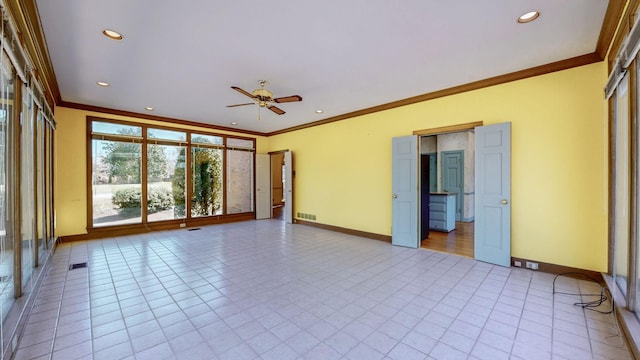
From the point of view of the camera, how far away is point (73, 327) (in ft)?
7.50

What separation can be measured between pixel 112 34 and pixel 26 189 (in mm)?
1995

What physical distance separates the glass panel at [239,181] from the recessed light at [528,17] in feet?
23.0

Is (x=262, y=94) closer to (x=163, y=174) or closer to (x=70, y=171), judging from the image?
(x=163, y=174)

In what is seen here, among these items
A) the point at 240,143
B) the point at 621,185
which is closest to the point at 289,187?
the point at 240,143

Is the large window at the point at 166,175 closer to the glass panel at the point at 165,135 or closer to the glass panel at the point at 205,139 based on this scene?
the glass panel at the point at 165,135

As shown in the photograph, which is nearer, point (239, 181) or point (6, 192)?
point (6, 192)

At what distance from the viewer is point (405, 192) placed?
16.0 ft

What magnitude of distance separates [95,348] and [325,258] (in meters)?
2.87

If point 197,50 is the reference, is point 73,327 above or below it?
below

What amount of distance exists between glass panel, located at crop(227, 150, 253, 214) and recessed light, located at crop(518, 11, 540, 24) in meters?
7.00

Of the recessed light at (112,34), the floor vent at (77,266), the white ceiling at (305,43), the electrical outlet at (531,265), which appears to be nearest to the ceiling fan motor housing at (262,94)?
the white ceiling at (305,43)

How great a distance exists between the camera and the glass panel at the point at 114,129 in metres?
5.52

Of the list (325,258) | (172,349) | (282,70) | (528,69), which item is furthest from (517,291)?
(282,70)

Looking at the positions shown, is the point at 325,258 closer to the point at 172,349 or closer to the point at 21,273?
the point at 172,349
